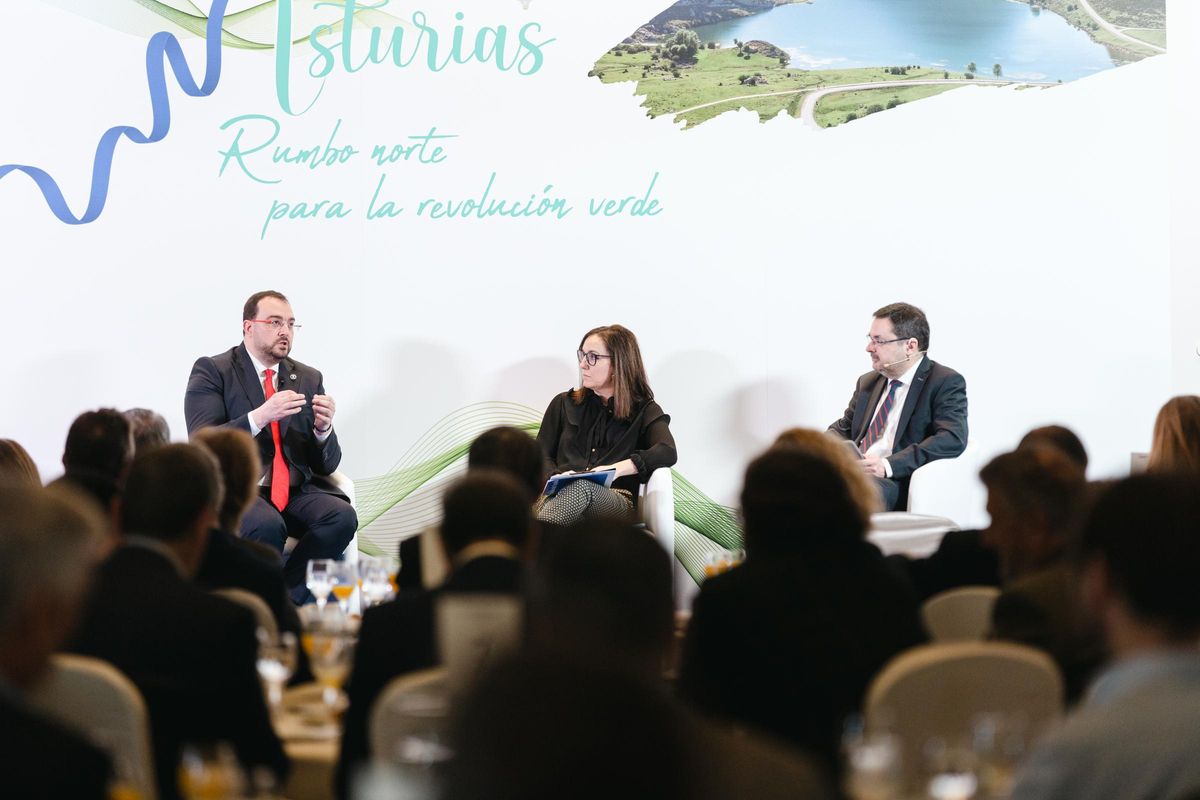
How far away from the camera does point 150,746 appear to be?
2.45 m

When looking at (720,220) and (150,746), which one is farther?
(720,220)

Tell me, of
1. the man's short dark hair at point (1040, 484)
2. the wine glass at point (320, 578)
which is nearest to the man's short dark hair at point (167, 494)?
the wine glass at point (320, 578)

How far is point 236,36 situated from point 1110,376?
488 cm

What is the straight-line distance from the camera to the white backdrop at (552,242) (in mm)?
7199

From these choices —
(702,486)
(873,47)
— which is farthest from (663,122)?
(702,486)

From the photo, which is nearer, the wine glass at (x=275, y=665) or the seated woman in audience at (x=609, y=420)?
the wine glass at (x=275, y=665)

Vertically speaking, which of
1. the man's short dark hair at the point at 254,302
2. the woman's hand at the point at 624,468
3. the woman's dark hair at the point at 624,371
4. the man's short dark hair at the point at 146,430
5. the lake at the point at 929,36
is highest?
the lake at the point at 929,36

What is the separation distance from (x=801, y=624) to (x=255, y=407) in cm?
463

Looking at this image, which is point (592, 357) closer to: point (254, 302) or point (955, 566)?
point (254, 302)

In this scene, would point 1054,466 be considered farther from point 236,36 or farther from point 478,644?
point 236,36

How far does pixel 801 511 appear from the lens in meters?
2.68

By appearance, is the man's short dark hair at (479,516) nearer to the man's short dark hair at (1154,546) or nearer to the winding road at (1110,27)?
the man's short dark hair at (1154,546)

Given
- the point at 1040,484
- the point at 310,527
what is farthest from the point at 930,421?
the point at 1040,484

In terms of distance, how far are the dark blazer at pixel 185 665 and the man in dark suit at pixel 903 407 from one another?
4393 mm
